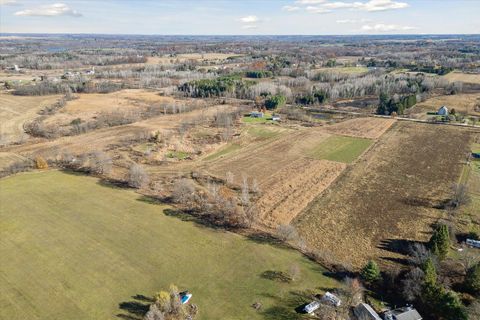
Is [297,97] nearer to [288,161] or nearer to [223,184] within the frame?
[288,161]

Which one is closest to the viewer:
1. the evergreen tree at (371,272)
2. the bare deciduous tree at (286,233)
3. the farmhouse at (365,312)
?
the farmhouse at (365,312)

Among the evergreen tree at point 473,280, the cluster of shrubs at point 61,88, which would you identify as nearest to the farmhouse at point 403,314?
the evergreen tree at point 473,280

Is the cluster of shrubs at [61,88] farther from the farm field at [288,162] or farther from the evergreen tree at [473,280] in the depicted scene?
the evergreen tree at [473,280]

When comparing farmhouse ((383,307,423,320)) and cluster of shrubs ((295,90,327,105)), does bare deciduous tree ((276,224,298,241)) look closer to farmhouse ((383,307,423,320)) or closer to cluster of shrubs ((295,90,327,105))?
farmhouse ((383,307,423,320))

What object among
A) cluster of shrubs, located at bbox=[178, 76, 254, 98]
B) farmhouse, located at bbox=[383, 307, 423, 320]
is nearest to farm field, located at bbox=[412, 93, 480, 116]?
cluster of shrubs, located at bbox=[178, 76, 254, 98]

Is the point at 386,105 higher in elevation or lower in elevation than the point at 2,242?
higher

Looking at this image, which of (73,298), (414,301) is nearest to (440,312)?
(414,301)

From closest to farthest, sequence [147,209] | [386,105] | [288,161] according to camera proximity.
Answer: [147,209] < [288,161] < [386,105]
